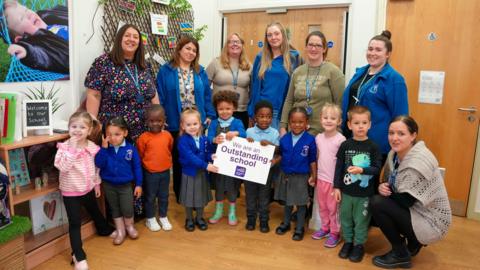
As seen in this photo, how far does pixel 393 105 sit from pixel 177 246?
182 centimetres

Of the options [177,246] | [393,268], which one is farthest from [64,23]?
[393,268]

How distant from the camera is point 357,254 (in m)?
2.58

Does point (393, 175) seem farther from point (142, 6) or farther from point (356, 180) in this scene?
point (142, 6)

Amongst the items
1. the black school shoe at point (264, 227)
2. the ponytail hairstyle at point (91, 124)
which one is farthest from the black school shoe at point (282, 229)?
the ponytail hairstyle at point (91, 124)

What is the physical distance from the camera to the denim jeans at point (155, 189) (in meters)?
2.88

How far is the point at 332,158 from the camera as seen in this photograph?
270cm

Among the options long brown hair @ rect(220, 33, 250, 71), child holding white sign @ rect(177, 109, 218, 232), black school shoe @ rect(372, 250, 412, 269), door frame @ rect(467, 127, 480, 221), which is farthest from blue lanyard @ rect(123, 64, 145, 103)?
door frame @ rect(467, 127, 480, 221)

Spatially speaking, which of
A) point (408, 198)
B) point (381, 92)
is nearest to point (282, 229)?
point (408, 198)

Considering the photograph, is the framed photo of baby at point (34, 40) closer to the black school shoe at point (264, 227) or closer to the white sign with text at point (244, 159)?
the white sign with text at point (244, 159)

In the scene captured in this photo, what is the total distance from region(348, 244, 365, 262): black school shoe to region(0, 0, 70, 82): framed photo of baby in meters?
2.43

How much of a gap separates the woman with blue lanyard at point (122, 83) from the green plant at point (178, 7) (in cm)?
132

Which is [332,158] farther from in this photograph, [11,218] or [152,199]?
[11,218]

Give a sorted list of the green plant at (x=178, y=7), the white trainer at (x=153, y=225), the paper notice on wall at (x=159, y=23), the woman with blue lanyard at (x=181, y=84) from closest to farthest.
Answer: the white trainer at (x=153, y=225)
the woman with blue lanyard at (x=181, y=84)
the paper notice on wall at (x=159, y=23)
the green plant at (x=178, y=7)

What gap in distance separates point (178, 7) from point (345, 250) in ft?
9.80
